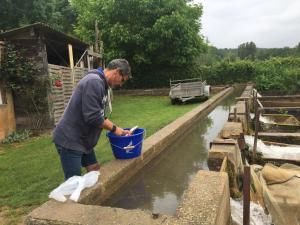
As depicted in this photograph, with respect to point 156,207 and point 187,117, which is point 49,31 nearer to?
point 187,117

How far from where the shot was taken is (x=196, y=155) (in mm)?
6594

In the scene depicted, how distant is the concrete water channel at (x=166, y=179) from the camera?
4326 millimetres

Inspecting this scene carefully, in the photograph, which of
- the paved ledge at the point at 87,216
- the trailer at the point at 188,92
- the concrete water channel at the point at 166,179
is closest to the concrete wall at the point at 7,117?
the concrete water channel at the point at 166,179

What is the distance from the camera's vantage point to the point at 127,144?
4699 mm

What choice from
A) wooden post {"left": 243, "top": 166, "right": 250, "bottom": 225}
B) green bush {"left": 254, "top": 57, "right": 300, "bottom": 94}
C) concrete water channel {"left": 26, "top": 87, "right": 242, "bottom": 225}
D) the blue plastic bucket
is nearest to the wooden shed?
concrete water channel {"left": 26, "top": 87, "right": 242, "bottom": 225}

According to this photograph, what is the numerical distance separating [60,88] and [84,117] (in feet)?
25.0

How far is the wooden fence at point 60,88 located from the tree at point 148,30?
1127 cm

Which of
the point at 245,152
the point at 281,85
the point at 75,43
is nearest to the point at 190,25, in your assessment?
the point at 281,85

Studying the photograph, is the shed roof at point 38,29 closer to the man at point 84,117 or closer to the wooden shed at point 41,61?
the wooden shed at point 41,61

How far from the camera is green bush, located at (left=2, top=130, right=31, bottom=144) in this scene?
8758 millimetres

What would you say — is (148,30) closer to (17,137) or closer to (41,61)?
(41,61)

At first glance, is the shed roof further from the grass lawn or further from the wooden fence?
the grass lawn

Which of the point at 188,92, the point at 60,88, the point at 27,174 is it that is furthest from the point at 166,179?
the point at 188,92

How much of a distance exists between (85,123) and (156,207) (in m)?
1.67
